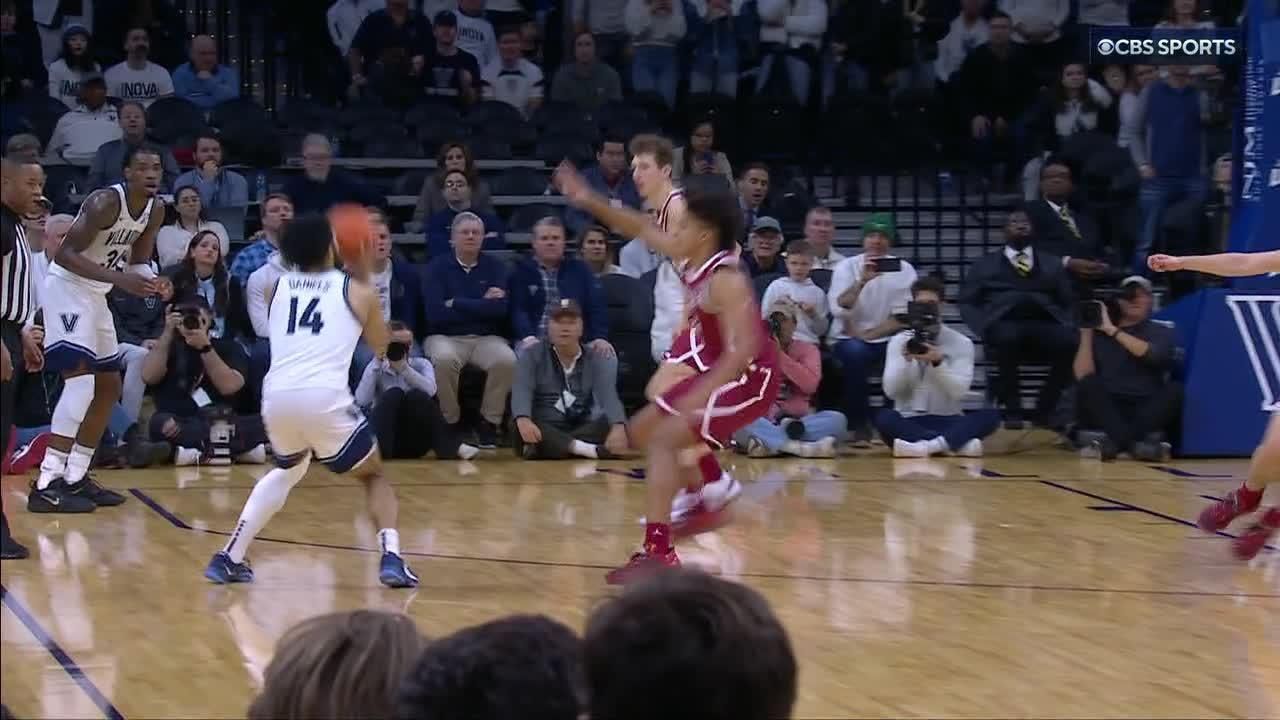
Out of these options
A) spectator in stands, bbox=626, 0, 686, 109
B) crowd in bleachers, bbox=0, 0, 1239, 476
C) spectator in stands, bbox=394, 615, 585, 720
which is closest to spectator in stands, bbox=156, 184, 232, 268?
crowd in bleachers, bbox=0, 0, 1239, 476

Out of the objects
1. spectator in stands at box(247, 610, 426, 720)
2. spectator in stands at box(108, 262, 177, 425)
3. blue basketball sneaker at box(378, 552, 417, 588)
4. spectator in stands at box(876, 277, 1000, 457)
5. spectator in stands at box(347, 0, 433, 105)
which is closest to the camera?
spectator in stands at box(247, 610, 426, 720)

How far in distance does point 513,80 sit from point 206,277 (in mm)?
4366

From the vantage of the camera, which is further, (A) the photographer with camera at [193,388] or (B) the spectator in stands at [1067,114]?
(B) the spectator in stands at [1067,114]

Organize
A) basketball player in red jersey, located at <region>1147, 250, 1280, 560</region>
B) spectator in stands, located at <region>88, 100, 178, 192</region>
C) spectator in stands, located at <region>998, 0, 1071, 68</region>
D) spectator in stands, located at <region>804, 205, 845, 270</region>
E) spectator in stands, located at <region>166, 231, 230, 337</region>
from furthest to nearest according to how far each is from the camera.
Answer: spectator in stands, located at <region>998, 0, 1071, 68</region> → spectator in stands, located at <region>804, 205, 845, 270</region> → spectator in stands, located at <region>88, 100, 178, 192</region> → spectator in stands, located at <region>166, 231, 230, 337</region> → basketball player in red jersey, located at <region>1147, 250, 1280, 560</region>

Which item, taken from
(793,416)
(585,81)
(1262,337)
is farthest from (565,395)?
(1262,337)

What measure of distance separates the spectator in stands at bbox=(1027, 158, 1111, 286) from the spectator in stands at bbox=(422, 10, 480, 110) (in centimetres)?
464

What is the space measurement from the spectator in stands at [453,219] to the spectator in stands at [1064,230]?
153 inches

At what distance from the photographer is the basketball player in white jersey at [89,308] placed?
9.14 metres

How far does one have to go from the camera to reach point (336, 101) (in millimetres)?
15781

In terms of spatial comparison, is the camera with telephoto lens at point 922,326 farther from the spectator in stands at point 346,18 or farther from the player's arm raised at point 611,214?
the spectator in stands at point 346,18

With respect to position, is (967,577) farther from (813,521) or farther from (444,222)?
(444,222)

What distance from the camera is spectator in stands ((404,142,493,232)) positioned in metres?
13.1

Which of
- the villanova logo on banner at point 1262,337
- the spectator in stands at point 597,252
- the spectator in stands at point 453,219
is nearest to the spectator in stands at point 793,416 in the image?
the spectator in stands at point 597,252

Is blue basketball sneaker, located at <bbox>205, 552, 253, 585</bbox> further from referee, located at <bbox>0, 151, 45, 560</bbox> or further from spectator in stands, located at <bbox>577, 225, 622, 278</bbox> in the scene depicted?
spectator in stands, located at <bbox>577, 225, 622, 278</bbox>
